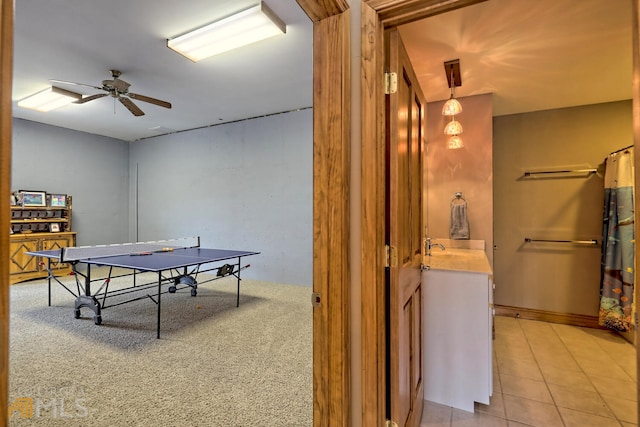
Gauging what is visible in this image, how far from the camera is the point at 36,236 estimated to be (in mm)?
5270

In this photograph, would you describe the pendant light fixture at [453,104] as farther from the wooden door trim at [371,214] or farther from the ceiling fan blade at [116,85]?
the ceiling fan blade at [116,85]

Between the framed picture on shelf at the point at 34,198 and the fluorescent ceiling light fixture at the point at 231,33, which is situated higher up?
the fluorescent ceiling light fixture at the point at 231,33

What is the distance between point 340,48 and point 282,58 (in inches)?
92.2

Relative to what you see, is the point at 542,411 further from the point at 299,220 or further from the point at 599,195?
the point at 299,220

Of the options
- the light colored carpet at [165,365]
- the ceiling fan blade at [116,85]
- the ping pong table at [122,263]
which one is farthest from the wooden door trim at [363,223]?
the ceiling fan blade at [116,85]

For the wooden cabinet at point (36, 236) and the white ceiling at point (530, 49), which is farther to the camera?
the wooden cabinet at point (36, 236)

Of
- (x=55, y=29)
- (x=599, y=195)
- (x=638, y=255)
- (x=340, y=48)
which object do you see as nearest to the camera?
(x=638, y=255)

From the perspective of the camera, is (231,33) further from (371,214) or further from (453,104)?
(371,214)

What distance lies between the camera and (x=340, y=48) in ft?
4.01

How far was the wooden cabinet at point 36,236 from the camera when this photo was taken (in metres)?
5.05

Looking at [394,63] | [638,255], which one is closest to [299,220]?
[394,63]

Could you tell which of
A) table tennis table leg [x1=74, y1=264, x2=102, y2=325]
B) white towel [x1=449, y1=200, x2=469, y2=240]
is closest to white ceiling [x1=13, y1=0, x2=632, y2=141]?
white towel [x1=449, y1=200, x2=469, y2=240]

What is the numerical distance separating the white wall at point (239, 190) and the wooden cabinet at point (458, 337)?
9.91 feet

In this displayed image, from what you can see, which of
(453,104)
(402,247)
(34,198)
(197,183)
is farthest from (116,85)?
(34,198)
